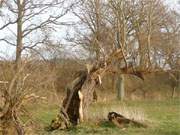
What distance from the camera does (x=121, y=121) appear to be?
17.6 metres

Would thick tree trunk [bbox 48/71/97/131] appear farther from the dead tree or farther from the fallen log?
the fallen log

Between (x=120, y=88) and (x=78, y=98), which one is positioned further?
(x=120, y=88)

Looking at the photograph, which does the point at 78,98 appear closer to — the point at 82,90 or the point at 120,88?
the point at 82,90

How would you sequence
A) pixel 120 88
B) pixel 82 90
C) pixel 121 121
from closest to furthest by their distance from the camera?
pixel 121 121 < pixel 82 90 < pixel 120 88

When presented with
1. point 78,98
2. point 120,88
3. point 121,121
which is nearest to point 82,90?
point 78,98

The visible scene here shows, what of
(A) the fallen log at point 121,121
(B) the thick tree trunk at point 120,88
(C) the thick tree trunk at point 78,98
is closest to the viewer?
(A) the fallen log at point 121,121

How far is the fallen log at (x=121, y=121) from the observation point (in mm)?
17266

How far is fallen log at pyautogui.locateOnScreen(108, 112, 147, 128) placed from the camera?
1727 cm

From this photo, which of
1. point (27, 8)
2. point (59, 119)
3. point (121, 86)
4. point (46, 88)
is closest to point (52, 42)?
point (27, 8)

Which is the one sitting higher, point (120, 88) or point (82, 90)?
point (120, 88)

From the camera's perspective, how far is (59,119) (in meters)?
17.0

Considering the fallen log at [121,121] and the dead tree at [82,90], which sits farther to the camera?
the dead tree at [82,90]

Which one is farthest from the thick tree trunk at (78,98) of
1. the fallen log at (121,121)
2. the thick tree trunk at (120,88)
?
the thick tree trunk at (120,88)

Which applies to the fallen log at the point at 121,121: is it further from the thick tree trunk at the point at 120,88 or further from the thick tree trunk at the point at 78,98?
the thick tree trunk at the point at 120,88
